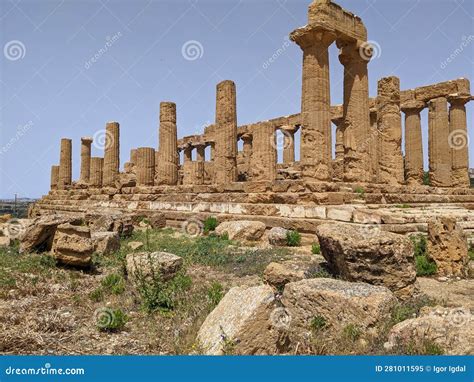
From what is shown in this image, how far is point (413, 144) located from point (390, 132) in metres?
4.79

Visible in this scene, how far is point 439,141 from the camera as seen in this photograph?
63.3 ft

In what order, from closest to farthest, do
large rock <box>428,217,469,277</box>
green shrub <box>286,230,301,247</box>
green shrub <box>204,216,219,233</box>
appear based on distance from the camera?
large rock <box>428,217,469,277</box> → green shrub <box>286,230,301,247</box> → green shrub <box>204,216,219,233</box>

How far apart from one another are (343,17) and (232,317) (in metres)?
12.3

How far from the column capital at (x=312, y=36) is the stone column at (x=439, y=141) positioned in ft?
32.1

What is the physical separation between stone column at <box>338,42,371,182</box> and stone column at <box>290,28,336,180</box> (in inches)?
67.0

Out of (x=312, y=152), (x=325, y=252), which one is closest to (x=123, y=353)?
(x=325, y=252)

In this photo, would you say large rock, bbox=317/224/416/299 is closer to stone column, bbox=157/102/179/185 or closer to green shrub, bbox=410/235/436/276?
green shrub, bbox=410/235/436/276

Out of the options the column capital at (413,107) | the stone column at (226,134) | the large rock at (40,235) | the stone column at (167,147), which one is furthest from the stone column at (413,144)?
the large rock at (40,235)

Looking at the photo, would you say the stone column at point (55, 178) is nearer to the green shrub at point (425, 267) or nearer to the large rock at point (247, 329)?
the green shrub at point (425, 267)

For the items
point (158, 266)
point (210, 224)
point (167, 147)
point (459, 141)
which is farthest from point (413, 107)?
point (158, 266)

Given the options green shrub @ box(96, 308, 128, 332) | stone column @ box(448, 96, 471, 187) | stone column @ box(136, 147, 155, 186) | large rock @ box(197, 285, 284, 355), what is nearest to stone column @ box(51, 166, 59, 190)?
stone column @ box(136, 147, 155, 186)

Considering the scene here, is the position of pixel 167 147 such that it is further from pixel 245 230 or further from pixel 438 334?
pixel 438 334

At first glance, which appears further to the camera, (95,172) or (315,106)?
(95,172)

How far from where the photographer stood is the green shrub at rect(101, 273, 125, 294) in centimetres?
543
